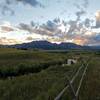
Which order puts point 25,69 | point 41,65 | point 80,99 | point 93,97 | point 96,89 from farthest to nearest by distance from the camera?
point 41,65 < point 25,69 < point 96,89 < point 93,97 < point 80,99

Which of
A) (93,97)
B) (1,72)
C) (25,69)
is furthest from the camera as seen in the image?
(25,69)

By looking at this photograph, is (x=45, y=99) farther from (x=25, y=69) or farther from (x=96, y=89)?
(x=25, y=69)

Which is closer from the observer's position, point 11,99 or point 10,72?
point 11,99

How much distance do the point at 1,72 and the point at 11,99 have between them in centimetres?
5080

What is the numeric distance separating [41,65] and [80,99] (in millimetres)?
75177

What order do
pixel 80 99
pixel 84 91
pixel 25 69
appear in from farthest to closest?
pixel 25 69
pixel 84 91
pixel 80 99

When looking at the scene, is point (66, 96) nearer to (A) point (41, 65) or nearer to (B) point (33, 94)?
(B) point (33, 94)

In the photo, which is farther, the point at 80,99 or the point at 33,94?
the point at 33,94

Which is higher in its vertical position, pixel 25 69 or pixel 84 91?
pixel 84 91

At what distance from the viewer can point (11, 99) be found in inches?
942

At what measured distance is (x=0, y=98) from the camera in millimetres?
25219

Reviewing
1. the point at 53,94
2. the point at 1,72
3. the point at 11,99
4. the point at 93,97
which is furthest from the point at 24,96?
the point at 1,72

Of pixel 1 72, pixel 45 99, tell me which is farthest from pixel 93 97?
pixel 1 72

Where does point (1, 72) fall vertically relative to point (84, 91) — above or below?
below
